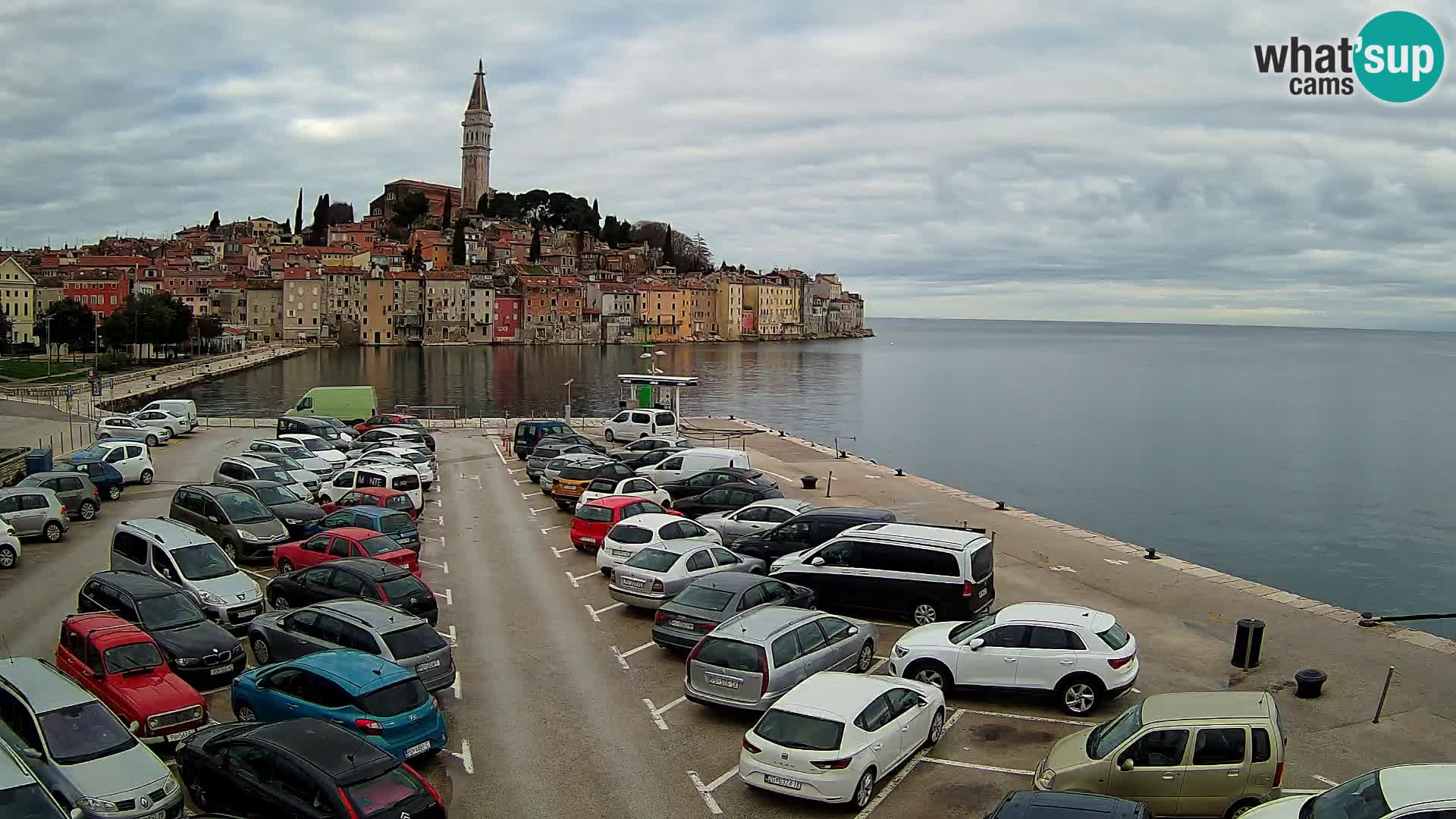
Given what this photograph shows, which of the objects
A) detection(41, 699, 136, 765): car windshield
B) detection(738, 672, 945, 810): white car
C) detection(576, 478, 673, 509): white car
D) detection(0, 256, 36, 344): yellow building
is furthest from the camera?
detection(0, 256, 36, 344): yellow building

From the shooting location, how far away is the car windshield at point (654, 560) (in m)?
16.1

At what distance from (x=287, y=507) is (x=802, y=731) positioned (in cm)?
1491

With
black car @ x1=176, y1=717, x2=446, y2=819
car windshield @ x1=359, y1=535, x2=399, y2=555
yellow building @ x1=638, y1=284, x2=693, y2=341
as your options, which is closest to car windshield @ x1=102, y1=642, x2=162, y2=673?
black car @ x1=176, y1=717, x2=446, y2=819

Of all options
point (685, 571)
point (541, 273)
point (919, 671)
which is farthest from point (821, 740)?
point (541, 273)

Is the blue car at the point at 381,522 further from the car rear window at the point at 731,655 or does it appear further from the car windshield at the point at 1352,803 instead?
the car windshield at the point at 1352,803

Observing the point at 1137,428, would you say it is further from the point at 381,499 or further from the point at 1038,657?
the point at 1038,657

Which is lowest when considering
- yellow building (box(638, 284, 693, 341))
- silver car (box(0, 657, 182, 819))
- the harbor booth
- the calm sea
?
the calm sea

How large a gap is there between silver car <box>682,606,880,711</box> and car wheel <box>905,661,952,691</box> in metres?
0.74

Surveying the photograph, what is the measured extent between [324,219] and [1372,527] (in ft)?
Answer: 598

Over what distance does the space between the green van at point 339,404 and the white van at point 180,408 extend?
348 cm

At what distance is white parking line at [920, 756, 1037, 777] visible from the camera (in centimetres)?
1044

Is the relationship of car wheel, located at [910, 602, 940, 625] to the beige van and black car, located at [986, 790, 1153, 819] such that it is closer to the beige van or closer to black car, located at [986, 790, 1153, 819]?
the beige van

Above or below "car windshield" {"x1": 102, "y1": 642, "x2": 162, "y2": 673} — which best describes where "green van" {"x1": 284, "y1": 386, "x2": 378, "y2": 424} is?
above

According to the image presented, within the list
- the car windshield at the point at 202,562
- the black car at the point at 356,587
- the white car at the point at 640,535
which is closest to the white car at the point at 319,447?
the car windshield at the point at 202,562
